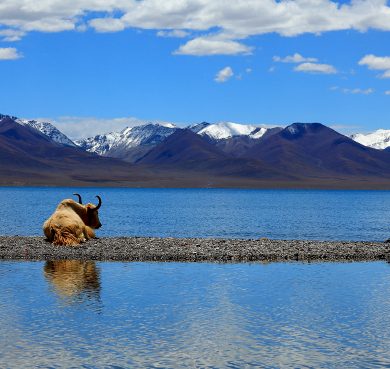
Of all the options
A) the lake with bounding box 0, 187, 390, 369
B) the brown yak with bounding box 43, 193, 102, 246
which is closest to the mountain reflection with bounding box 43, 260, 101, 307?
the lake with bounding box 0, 187, 390, 369

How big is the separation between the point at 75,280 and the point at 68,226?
854 centimetres

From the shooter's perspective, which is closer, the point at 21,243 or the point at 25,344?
the point at 25,344

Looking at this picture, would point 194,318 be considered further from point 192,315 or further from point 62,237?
point 62,237

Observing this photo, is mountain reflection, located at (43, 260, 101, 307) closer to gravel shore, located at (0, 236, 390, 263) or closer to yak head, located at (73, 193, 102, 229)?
gravel shore, located at (0, 236, 390, 263)

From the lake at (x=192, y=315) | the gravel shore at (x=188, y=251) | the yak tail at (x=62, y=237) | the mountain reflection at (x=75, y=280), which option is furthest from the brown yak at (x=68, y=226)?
the lake at (x=192, y=315)

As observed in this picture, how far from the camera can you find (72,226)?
24.8m

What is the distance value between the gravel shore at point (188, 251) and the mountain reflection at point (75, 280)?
173cm

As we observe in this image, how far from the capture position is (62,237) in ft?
80.1

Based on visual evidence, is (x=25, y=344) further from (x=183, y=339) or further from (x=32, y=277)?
(x=32, y=277)

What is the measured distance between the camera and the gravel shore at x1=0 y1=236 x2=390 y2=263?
71.4ft

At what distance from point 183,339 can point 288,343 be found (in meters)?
2.13

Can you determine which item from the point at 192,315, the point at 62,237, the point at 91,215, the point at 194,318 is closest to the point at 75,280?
the point at 192,315

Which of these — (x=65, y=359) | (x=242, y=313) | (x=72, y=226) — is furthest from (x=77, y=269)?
(x=65, y=359)

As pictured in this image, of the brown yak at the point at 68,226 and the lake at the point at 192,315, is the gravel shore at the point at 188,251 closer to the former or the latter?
the brown yak at the point at 68,226
